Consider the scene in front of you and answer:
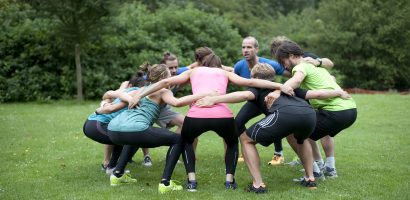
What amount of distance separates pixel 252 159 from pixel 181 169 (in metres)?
2.03

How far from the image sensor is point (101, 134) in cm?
753

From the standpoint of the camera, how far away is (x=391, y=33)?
112 feet

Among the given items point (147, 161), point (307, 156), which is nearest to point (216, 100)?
point (307, 156)

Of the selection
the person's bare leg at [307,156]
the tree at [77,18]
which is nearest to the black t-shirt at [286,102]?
the person's bare leg at [307,156]

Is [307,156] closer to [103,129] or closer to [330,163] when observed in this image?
[330,163]

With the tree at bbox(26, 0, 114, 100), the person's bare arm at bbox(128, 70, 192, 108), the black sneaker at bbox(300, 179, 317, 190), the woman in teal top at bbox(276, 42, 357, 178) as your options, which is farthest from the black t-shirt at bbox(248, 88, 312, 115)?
the tree at bbox(26, 0, 114, 100)

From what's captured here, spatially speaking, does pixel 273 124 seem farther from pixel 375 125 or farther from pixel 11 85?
pixel 11 85

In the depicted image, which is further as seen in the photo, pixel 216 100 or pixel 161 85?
pixel 161 85

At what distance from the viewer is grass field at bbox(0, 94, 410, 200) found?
668cm

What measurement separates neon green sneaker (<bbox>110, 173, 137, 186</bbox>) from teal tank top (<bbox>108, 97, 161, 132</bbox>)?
0.76 metres

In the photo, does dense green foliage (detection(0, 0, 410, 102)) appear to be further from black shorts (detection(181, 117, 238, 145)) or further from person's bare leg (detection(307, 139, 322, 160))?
black shorts (detection(181, 117, 238, 145))

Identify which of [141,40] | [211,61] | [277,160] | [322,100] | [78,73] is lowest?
[78,73]

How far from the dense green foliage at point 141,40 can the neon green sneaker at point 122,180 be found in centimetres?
1294

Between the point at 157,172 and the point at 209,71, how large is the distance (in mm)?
2309
